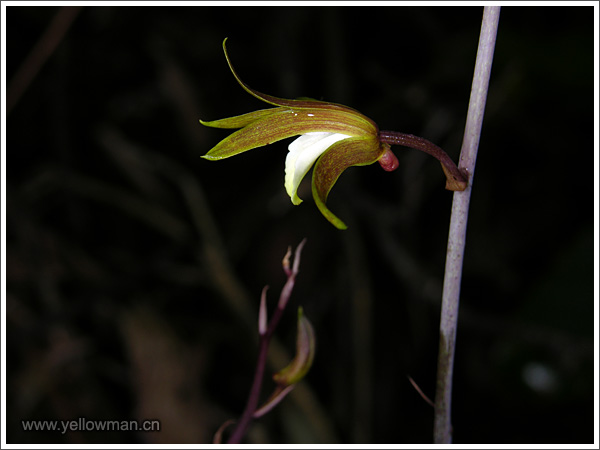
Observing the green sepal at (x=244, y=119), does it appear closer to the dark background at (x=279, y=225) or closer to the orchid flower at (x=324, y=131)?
the orchid flower at (x=324, y=131)

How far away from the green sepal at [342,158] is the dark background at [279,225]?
43.7 inches

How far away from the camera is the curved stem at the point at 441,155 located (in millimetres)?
600

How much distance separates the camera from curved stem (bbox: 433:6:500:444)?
597mm

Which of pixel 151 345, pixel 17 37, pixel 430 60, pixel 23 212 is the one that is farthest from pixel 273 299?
pixel 17 37

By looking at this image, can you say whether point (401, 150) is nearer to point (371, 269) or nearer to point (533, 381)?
point (371, 269)

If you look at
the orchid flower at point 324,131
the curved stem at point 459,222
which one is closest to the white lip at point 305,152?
the orchid flower at point 324,131

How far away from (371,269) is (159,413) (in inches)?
32.2

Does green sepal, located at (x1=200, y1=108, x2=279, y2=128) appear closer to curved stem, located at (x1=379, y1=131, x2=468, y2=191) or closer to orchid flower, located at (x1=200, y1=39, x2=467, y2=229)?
orchid flower, located at (x1=200, y1=39, x2=467, y2=229)

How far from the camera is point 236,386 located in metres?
1.90

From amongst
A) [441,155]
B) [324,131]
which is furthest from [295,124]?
[441,155]

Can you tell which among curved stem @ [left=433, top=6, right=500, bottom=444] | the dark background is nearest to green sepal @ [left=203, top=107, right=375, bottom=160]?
curved stem @ [left=433, top=6, right=500, bottom=444]

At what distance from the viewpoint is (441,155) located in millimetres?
612

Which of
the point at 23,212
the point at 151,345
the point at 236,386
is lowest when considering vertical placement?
the point at 236,386

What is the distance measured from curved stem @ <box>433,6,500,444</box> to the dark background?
0.97m
